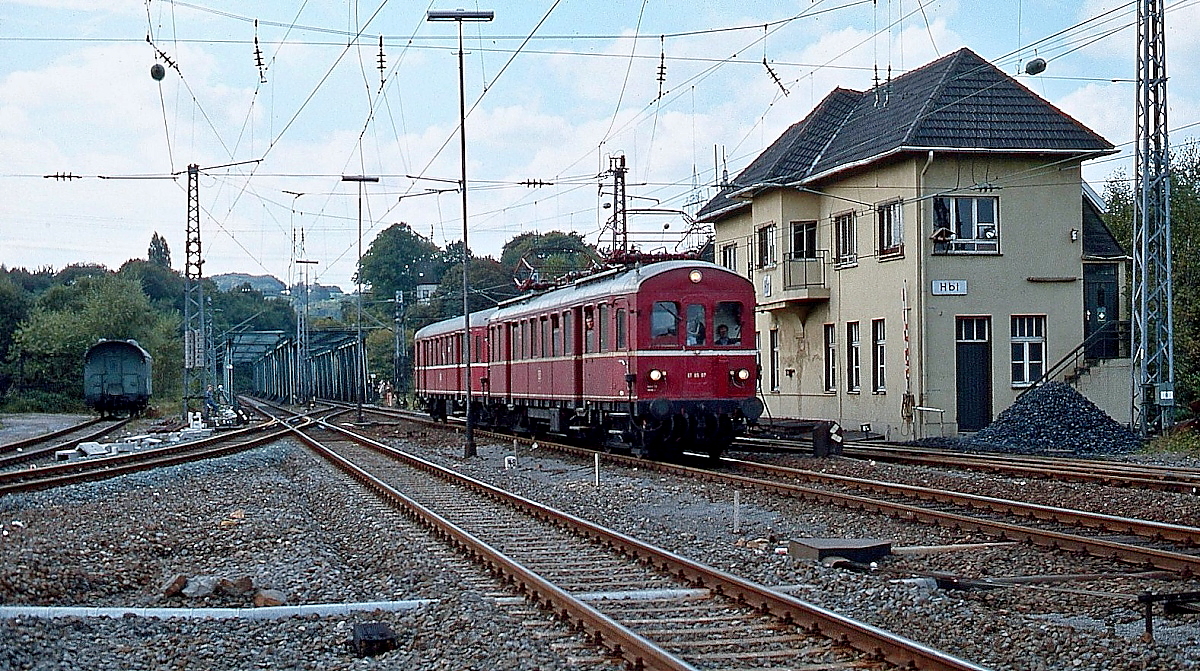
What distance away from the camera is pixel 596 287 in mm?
22875

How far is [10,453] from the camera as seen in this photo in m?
26.6

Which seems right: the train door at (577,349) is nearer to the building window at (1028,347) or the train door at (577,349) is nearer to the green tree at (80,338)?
the building window at (1028,347)

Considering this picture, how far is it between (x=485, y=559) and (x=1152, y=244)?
1780 cm

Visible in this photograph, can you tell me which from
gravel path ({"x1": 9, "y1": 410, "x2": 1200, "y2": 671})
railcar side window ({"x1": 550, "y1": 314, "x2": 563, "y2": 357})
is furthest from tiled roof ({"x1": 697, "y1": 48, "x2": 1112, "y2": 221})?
gravel path ({"x1": 9, "y1": 410, "x2": 1200, "y2": 671})

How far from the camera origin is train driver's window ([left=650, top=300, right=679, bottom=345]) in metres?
20.4

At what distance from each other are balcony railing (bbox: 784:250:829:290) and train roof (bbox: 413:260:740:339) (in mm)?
7251

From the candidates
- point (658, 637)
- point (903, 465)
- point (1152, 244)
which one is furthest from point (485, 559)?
point (1152, 244)

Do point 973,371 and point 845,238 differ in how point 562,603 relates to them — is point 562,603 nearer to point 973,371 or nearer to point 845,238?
point 973,371

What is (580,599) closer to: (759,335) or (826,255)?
(826,255)

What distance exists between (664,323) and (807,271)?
13.1 m

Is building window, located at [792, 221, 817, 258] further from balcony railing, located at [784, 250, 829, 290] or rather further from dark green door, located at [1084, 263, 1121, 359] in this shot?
dark green door, located at [1084, 263, 1121, 359]

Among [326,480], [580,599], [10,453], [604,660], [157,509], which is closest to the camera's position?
[604,660]

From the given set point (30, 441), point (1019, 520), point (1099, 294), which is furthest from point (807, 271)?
point (1019, 520)

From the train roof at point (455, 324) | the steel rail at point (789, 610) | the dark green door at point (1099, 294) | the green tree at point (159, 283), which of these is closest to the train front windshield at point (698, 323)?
the steel rail at point (789, 610)
